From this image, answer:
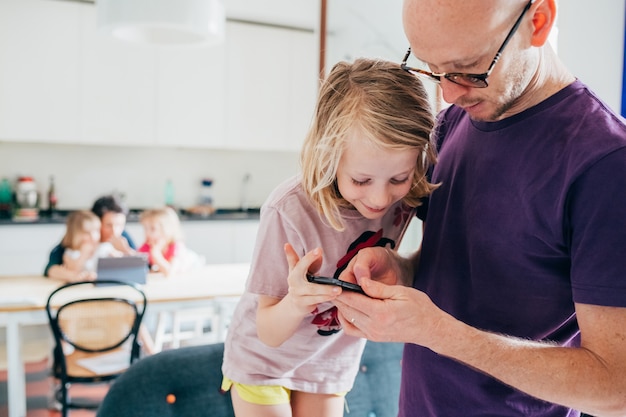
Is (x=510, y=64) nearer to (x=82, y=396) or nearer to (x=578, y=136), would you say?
(x=578, y=136)

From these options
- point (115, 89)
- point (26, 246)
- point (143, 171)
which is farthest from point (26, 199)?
point (115, 89)

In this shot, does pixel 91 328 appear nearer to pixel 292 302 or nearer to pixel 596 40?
pixel 292 302

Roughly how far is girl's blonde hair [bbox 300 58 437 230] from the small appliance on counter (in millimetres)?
4305

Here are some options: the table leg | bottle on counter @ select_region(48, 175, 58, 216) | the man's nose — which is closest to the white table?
the table leg

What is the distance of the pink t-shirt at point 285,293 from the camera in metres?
1.22

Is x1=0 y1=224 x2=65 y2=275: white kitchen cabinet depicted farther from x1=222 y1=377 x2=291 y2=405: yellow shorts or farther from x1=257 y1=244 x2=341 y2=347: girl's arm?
x1=257 y1=244 x2=341 y2=347: girl's arm

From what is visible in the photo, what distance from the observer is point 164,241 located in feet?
13.1

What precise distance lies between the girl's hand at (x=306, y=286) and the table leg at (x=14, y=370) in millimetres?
2548

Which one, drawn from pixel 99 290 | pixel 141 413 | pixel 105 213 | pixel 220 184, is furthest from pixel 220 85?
pixel 141 413

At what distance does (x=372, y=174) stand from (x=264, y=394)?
0.54 meters

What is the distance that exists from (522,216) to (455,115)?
337 millimetres

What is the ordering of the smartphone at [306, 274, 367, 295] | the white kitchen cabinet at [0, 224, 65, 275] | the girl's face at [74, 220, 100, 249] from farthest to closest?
the white kitchen cabinet at [0, 224, 65, 275] → the girl's face at [74, 220, 100, 249] → the smartphone at [306, 274, 367, 295]

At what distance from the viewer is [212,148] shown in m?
5.81

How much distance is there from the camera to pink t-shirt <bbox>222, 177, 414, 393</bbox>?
1.22 m
